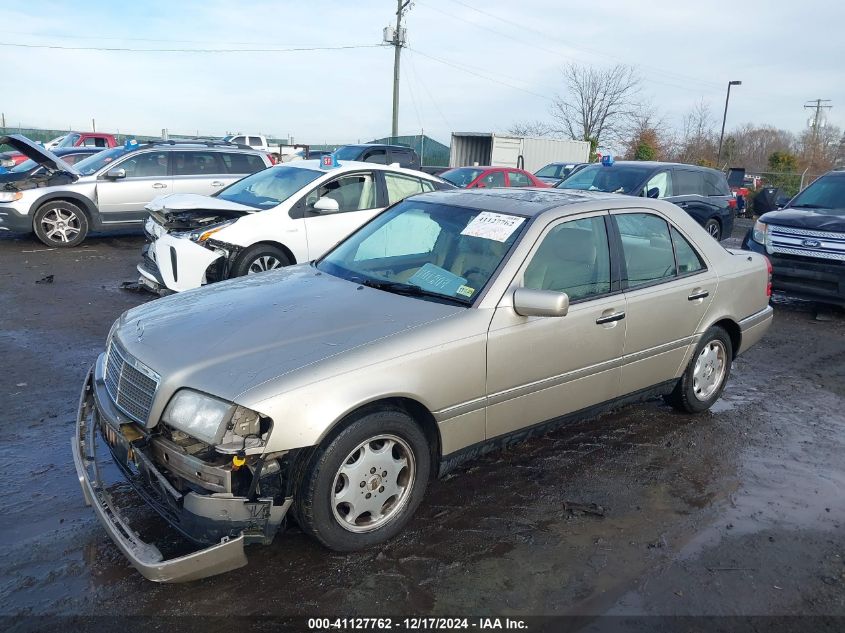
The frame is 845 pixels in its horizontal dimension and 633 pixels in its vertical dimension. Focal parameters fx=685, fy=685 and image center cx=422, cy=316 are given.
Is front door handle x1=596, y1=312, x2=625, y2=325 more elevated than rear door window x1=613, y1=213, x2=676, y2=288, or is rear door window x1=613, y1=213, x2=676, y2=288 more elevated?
rear door window x1=613, y1=213, x2=676, y2=288

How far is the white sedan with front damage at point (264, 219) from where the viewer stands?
7.04m

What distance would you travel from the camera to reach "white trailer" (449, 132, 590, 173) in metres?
26.1

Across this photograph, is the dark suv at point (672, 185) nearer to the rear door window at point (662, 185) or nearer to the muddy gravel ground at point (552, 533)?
the rear door window at point (662, 185)

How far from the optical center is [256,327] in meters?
3.37

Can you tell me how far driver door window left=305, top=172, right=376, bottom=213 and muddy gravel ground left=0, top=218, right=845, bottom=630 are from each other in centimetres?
347

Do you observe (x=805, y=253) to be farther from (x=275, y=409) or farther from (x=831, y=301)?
(x=275, y=409)

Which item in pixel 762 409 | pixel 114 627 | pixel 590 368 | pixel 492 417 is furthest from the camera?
pixel 762 409

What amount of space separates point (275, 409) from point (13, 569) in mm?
1420

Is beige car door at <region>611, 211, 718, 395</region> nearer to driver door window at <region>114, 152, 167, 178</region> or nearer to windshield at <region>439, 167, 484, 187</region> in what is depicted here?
driver door window at <region>114, 152, 167, 178</region>

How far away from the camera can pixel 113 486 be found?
3754 mm

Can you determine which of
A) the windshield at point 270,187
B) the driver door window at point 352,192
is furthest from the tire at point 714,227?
the windshield at point 270,187

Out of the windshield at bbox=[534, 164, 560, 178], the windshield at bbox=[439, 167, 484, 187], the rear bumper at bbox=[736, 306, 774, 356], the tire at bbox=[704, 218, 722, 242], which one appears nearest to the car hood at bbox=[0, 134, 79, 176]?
the windshield at bbox=[439, 167, 484, 187]

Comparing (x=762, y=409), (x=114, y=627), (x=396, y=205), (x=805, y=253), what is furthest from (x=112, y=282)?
(x=805, y=253)

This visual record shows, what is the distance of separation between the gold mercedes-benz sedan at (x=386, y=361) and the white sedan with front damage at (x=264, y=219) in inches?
114
